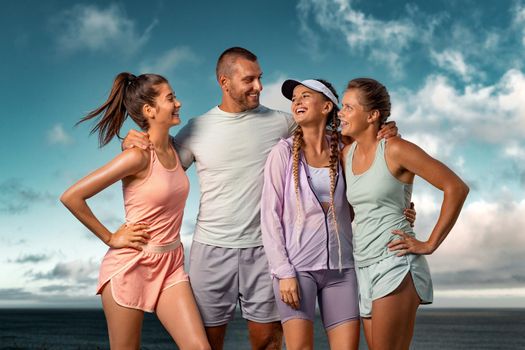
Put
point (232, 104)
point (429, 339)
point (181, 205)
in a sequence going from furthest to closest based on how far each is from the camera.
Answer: point (429, 339), point (232, 104), point (181, 205)

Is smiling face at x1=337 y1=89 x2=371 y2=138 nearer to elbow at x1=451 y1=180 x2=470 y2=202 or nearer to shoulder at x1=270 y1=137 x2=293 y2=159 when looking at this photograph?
shoulder at x1=270 y1=137 x2=293 y2=159

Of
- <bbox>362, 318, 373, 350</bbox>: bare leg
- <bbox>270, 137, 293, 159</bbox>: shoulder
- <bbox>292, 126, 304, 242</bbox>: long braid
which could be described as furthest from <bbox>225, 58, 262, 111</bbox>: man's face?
<bbox>362, 318, 373, 350</bbox>: bare leg

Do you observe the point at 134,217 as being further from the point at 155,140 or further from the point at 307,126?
the point at 307,126

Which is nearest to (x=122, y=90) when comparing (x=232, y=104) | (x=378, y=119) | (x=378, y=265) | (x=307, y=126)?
(x=232, y=104)

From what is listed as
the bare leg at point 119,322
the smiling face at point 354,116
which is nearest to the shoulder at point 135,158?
the bare leg at point 119,322

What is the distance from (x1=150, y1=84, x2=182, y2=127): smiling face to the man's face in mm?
757

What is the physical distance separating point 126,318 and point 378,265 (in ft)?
5.76

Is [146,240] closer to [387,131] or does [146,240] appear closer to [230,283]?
[230,283]

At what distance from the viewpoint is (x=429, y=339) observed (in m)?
98.0

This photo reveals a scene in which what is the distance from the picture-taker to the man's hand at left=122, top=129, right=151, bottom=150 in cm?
462

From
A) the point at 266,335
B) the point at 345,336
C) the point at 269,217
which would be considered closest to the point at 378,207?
the point at 269,217

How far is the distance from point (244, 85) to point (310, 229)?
1.43m

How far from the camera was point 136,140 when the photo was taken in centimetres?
466

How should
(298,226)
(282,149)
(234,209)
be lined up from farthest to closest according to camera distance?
(234,209) → (282,149) → (298,226)
